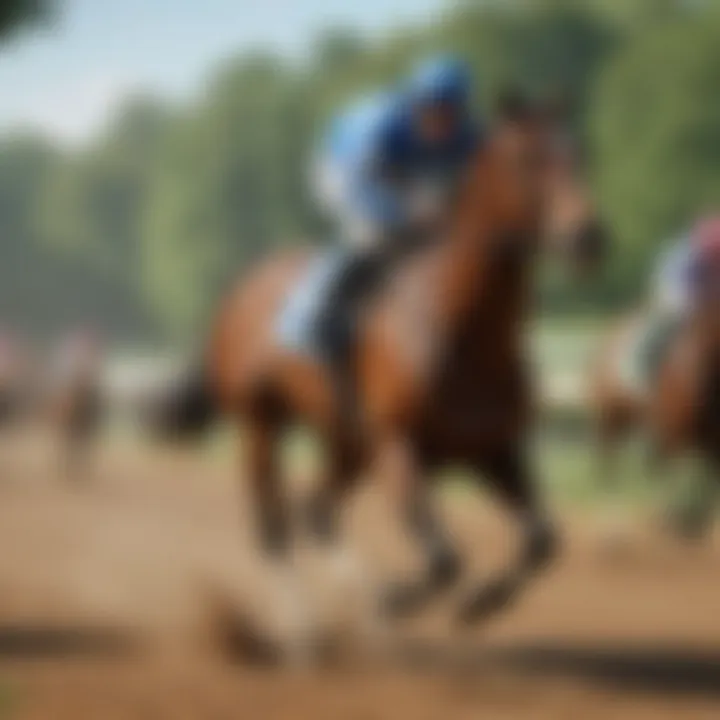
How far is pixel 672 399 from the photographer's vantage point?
244 centimetres

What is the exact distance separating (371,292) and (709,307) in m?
0.47

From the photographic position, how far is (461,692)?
7.55ft

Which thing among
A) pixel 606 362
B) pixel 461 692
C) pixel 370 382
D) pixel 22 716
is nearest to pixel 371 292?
pixel 370 382

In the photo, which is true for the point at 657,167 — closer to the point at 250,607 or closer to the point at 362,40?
the point at 362,40

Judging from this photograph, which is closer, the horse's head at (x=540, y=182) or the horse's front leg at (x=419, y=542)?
the horse's head at (x=540, y=182)

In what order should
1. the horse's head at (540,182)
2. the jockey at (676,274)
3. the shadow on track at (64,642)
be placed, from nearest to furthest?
the horse's head at (540,182), the jockey at (676,274), the shadow on track at (64,642)

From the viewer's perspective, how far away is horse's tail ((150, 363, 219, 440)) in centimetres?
230

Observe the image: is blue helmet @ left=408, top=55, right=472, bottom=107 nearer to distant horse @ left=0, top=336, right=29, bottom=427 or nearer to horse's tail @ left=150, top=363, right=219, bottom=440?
horse's tail @ left=150, top=363, right=219, bottom=440

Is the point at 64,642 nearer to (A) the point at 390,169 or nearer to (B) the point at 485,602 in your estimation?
(B) the point at 485,602

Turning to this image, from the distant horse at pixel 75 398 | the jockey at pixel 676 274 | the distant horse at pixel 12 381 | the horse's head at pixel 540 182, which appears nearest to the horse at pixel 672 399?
the jockey at pixel 676 274

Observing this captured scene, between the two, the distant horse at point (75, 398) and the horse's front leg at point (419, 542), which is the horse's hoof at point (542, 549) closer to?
the horse's front leg at point (419, 542)

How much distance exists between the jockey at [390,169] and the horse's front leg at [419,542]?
0.14m

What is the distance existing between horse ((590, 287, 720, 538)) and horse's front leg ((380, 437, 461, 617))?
22 cm

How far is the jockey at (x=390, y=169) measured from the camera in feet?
7.36
